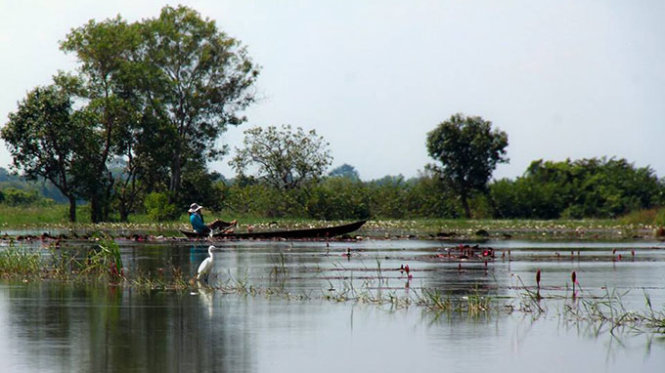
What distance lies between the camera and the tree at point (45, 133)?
5562 centimetres

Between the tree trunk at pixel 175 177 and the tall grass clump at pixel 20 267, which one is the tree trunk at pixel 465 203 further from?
the tall grass clump at pixel 20 267

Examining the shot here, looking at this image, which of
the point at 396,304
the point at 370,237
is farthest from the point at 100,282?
the point at 370,237

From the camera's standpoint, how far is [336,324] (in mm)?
15555

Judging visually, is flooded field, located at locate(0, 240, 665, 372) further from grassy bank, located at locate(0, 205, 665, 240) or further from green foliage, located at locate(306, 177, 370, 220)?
green foliage, located at locate(306, 177, 370, 220)

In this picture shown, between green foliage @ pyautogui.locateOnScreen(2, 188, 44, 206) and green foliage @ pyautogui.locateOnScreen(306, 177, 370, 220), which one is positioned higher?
green foliage @ pyautogui.locateOnScreen(2, 188, 44, 206)

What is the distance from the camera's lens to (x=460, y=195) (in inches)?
2608

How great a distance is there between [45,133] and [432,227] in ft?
64.5

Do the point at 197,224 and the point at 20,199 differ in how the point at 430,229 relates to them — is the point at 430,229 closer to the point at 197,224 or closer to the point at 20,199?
the point at 197,224

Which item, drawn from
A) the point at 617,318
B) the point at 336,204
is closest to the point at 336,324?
the point at 617,318

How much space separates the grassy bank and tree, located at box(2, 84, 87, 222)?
Answer: 9.50 feet

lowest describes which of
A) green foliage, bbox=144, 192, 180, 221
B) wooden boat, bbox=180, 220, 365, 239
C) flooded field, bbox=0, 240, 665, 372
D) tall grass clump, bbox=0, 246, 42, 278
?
flooded field, bbox=0, 240, 665, 372

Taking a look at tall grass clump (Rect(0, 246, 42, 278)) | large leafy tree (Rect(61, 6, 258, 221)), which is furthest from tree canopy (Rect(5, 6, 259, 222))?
tall grass clump (Rect(0, 246, 42, 278))

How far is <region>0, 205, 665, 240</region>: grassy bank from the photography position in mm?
47594

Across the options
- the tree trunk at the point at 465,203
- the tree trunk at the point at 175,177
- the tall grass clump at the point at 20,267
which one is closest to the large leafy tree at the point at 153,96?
the tree trunk at the point at 175,177
